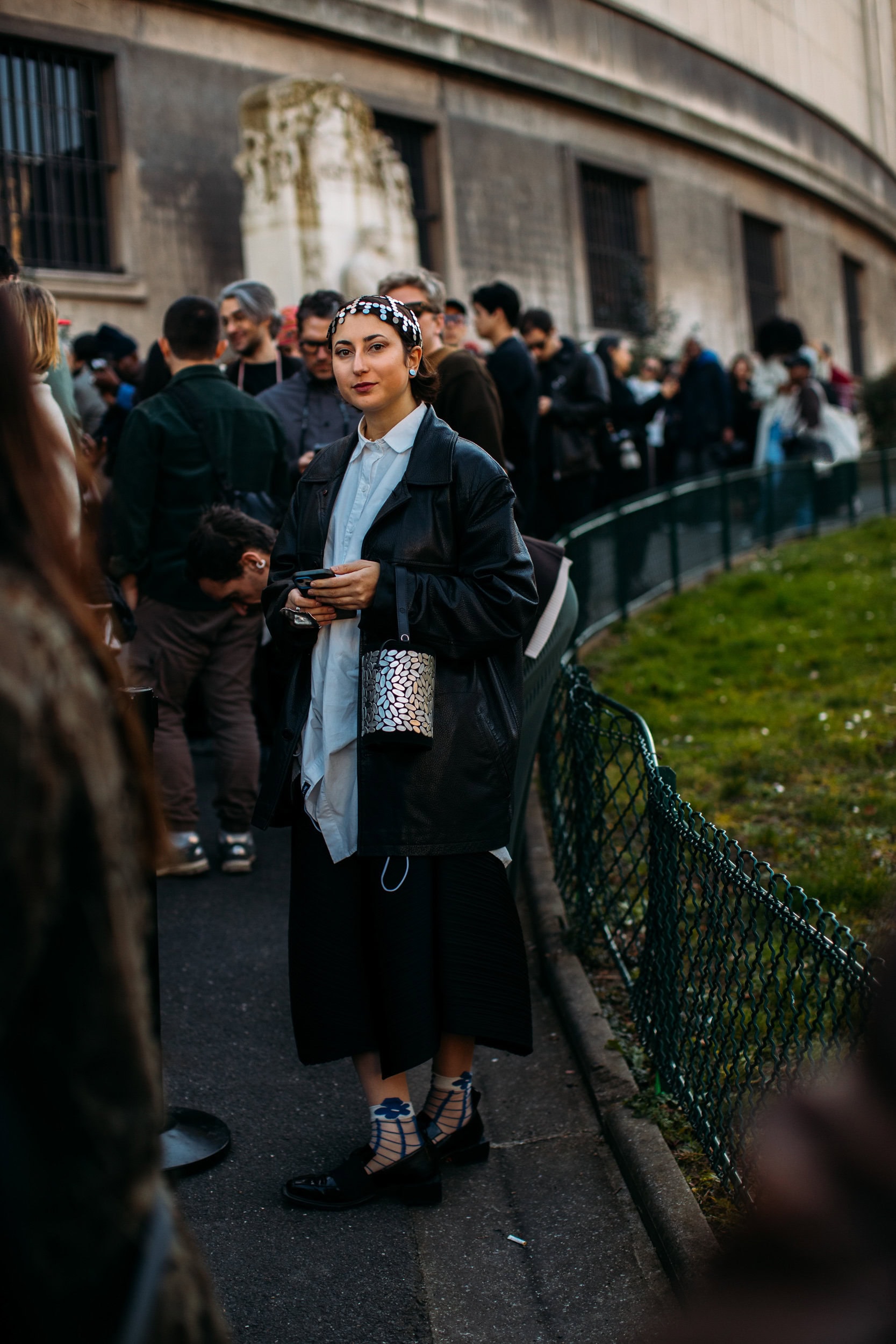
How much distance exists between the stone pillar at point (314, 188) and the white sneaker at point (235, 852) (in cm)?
777

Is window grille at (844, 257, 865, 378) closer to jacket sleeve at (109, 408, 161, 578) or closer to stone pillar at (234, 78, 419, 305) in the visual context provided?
stone pillar at (234, 78, 419, 305)

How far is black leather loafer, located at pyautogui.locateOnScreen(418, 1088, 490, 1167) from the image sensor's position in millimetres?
3699

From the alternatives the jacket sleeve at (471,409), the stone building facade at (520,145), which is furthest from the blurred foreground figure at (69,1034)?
the stone building facade at (520,145)

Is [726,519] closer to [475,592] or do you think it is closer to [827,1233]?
[475,592]

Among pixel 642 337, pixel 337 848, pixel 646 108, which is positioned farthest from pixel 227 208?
pixel 337 848

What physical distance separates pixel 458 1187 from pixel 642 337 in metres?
19.1

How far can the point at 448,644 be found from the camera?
339 cm

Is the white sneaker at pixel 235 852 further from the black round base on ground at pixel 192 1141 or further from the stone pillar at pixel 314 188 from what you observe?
the stone pillar at pixel 314 188

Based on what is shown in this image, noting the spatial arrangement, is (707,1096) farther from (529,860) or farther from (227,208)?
(227,208)

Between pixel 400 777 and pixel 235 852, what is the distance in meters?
2.81

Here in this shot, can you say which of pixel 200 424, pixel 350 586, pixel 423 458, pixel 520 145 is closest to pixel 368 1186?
pixel 350 586

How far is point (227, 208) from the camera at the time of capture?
15242 millimetres

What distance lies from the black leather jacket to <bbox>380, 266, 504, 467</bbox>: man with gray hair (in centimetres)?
201

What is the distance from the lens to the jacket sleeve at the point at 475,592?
3377 millimetres
